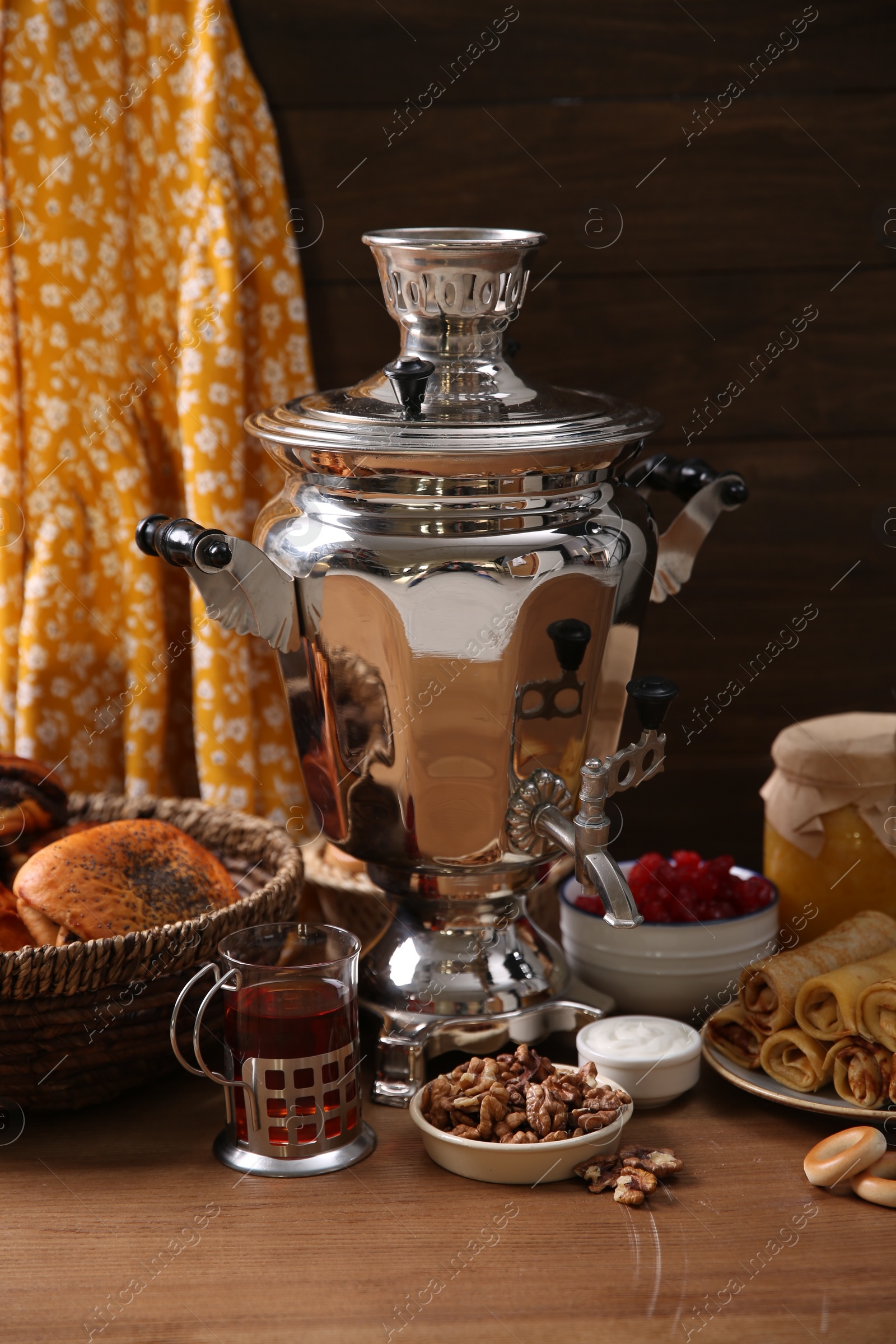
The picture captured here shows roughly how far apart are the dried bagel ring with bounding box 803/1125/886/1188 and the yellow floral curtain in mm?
683

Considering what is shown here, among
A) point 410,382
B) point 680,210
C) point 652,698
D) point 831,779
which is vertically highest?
point 680,210

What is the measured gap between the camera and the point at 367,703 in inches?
37.4

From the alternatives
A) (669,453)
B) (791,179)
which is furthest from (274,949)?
(791,179)

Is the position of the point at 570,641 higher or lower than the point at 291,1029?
higher

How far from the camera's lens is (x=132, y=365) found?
133 centimetres

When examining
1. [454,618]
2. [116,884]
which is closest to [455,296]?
[454,618]

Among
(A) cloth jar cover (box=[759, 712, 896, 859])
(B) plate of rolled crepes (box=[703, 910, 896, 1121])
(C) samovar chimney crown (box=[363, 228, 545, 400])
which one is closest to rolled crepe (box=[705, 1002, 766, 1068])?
(B) plate of rolled crepes (box=[703, 910, 896, 1121])

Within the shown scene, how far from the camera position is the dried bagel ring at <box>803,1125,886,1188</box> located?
0.85 metres

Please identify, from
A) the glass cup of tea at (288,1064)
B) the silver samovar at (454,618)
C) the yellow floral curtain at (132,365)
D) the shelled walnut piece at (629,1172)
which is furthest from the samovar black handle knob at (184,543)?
the shelled walnut piece at (629,1172)

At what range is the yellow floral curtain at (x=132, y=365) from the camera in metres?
1.26

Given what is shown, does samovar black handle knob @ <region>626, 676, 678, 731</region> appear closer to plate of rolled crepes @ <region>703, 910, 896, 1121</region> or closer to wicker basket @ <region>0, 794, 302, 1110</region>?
plate of rolled crepes @ <region>703, 910, 896, 1121</region>

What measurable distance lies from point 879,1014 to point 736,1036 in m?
0.12

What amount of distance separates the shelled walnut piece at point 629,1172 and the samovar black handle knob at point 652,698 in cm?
29

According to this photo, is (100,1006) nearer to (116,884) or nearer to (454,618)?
(116,884)
